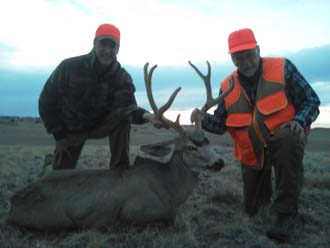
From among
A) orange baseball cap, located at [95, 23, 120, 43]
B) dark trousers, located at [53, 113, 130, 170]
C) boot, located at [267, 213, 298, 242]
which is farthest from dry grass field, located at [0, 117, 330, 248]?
orange baseball cap, located at [95, 23, 120, 43]

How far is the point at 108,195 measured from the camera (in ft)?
15.8

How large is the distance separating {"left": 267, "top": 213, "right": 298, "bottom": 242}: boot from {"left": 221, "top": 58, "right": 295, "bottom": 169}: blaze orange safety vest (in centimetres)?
79

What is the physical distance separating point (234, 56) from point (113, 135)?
192 cm

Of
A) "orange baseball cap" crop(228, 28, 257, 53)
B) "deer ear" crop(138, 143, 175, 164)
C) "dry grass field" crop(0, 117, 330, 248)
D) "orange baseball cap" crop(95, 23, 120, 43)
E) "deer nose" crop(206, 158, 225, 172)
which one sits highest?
Answer: "orange baseball cap" crop(95, 23, 120, 43)

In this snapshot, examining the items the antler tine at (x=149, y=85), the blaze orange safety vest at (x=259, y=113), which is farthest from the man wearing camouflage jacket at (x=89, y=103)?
the blaze orange safety vest at (x=259, y=113)

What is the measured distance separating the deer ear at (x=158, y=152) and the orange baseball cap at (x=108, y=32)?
185 centimetres

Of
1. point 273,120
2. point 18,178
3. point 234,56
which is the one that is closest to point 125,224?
point 273,120

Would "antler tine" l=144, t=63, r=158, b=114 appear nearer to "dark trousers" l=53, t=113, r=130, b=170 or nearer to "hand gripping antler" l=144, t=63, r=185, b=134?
"hand gripping antler" l=144, t=63, r=185, b=134

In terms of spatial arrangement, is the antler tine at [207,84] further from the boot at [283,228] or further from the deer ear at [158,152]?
the boot at [283,228]

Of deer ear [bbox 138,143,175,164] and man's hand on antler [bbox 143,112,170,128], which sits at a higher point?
man's hand on antler [bbox 143,112,170,128]

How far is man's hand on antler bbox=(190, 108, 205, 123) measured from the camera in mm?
5504

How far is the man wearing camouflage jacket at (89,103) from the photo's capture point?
613 cm

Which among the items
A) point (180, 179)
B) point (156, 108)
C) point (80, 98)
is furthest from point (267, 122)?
point (80, 98)

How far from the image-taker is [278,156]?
4.79 meters
